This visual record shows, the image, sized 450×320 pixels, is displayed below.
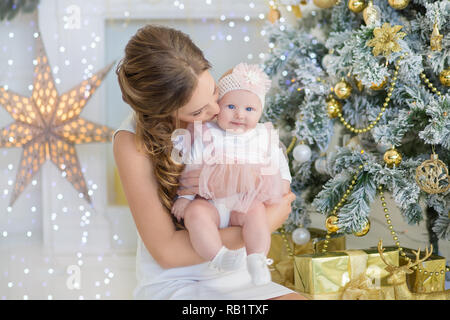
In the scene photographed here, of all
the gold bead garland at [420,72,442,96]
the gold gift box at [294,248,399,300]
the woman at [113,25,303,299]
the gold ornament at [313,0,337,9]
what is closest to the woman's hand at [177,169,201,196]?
the woman at [113,25,303,299]

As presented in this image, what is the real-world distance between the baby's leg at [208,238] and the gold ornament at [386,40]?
2.15 feet

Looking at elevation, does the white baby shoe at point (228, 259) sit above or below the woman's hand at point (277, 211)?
below

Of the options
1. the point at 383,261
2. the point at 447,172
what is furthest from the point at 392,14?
the point at 383,261

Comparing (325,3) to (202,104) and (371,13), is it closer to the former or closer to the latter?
(371,13)

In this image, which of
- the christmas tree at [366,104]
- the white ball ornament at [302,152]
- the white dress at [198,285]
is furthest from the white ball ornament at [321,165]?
the white dress at [198,285]

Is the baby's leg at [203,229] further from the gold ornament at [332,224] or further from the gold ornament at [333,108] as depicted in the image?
the gold ornament at [333,108]

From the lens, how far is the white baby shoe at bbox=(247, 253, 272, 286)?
0.85 meters

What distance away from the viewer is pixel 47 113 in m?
1.41

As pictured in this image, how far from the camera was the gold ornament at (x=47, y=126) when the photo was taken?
140cm

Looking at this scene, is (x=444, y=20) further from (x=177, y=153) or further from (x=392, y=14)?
(x=177, y=153)

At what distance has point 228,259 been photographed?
84 centimetres

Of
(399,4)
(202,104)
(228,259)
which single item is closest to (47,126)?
(202,104)

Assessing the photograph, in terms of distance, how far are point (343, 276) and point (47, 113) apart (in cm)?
94

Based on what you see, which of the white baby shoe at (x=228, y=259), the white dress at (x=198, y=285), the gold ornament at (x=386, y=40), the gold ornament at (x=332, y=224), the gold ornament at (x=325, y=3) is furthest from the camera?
the gold ornament at (x=325, y=3)
